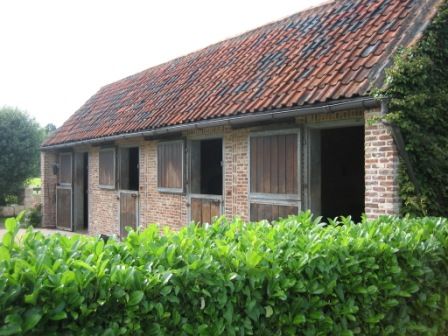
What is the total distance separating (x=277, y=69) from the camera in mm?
8367

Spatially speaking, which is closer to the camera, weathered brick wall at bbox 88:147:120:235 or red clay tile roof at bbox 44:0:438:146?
red clay tile roof at bbox 44:0:438:146

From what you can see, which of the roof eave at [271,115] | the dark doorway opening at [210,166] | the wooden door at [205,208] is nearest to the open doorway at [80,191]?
the roof eave at [271,115]

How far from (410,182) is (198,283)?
3956mm

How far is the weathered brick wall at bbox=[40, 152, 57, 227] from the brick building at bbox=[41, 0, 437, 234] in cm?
370

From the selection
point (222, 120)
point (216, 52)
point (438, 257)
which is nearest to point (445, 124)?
point (438, 257)

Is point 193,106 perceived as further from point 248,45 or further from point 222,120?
point 248,45

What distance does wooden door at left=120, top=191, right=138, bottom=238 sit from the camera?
38.8 feet

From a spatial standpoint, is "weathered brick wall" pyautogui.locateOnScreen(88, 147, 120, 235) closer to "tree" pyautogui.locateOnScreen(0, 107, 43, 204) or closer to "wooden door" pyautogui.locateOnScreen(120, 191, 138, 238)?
"wooden door" pyautogui.locateOnScreen(120, 191, 138, 238)

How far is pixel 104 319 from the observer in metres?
2.51

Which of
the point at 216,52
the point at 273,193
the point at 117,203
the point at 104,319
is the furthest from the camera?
the point at 117,203

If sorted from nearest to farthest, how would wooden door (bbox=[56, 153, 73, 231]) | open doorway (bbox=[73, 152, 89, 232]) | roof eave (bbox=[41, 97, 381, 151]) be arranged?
roof eave (bbox=[41, 97, 381, 151]), open doorway (bbox=[73, 152, 89, 232]), wooden door (bbox=[56, 153, 73, 231])

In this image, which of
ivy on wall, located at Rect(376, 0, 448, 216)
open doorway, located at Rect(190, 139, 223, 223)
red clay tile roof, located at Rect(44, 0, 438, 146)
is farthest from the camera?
open doorway, located at Rect(190, 139, 223, 223)

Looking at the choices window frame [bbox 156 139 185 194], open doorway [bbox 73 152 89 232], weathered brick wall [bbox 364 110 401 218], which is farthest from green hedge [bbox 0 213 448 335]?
open doorway [bbox 73 152 89 232]

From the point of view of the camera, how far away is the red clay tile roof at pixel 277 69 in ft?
22.2
